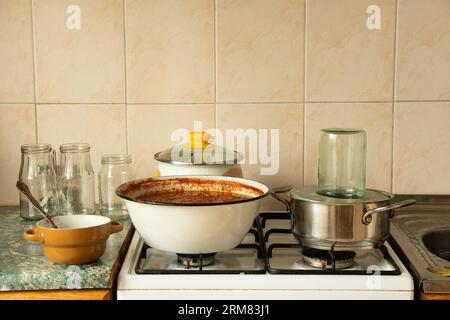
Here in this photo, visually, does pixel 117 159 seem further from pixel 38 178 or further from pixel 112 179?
pixel 38 178

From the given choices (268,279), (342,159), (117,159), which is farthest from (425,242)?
(117,159)

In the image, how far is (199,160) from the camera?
143 centimetres

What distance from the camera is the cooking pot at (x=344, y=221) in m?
1.23

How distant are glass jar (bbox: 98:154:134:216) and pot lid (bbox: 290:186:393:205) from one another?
469mm

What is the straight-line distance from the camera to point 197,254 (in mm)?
1240

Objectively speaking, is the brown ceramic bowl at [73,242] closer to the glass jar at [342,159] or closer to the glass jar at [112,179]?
the glass jar at [112,179]

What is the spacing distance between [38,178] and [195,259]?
52 cm

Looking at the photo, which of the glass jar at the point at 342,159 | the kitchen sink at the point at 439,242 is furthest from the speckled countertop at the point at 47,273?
the kitchen sink at the point at 439,242

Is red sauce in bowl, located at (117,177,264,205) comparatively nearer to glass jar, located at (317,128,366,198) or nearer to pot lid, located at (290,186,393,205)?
pot lid, located at (290,186,393,205)

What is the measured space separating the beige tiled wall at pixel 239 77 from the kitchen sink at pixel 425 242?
9 centimetres

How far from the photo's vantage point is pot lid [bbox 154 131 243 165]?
143 centimetres

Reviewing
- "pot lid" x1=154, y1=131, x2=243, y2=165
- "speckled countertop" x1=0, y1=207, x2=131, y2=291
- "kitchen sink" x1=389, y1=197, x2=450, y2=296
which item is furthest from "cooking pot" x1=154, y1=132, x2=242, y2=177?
"kitchen sink" x1=389, y1=197, x2=450, y2=296
